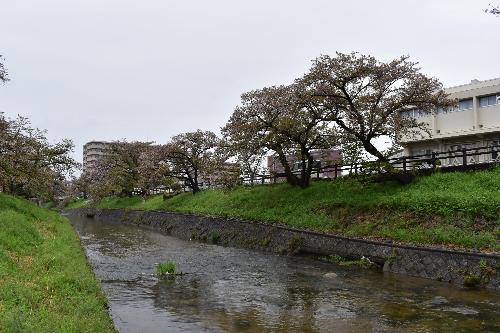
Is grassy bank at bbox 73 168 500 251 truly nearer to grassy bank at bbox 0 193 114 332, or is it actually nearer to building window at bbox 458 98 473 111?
grassy bank at bbox 0 193 114 332

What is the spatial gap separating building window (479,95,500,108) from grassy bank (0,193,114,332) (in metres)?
38.8

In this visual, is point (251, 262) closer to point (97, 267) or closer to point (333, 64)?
point (97, 267)

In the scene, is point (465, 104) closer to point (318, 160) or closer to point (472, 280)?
point (318, 160)

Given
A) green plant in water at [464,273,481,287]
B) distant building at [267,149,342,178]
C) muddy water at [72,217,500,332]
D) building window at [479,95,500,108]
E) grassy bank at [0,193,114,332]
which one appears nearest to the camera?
grassy bank at [0,193,114,332]

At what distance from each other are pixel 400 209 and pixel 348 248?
3361mm

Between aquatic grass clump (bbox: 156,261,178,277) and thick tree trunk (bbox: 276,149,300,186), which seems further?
thick tree trunk (bbox: 276,149,300,186)

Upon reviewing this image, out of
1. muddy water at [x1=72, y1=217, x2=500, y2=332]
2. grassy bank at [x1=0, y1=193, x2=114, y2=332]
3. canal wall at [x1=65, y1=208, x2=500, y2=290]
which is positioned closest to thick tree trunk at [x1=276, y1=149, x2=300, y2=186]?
canal wall at [x1=65, y1=208, x2=500, y2=290]

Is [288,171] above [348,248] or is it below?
above

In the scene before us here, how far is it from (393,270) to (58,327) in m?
14.1

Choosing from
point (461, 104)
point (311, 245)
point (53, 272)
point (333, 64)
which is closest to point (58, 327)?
point (53, 272)

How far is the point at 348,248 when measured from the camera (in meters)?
21.4

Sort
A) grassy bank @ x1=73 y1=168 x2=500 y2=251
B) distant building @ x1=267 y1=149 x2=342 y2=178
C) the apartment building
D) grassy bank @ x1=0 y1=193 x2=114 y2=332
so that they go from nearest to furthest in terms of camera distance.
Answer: grassy bank @ x1=0 y1=193 x2=114 y2=332
grassy bank @ x1=73 y1=168 x2=500 y2=251
distant building @ x1=267 y1=149 x2=342 y2=178
the apartment building

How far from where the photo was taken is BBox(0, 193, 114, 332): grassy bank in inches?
320

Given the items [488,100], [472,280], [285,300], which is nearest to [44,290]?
[285,300]
